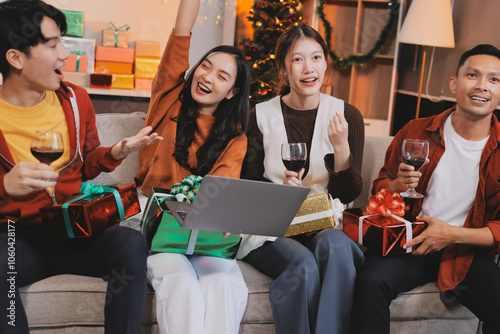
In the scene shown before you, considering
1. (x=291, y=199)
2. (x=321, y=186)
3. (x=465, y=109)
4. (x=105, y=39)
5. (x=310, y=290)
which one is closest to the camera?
(x=291, y=199)

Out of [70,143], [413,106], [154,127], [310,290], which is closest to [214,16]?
[413,106]

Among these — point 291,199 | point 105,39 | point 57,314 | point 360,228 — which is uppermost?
point 105,39

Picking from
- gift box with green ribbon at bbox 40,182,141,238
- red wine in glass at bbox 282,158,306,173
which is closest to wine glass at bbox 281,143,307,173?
red wine in glass at bbox 282,158,306,173

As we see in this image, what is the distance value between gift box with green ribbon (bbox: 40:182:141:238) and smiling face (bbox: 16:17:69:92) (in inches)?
14.0

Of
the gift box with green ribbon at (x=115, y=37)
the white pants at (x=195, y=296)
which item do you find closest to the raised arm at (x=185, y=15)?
the white pants at (x=195, y=296)

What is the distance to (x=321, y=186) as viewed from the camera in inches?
83.7

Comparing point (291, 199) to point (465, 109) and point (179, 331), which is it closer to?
point (179, 331)

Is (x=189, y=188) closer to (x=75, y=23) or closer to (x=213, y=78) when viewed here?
(x=213, y=78)

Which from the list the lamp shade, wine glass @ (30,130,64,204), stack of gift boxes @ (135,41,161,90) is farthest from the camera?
stack of gift boxes @ (135,41,161,90)

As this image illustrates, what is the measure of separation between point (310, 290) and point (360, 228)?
29 cm

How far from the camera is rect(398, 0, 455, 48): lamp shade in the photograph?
3957mm

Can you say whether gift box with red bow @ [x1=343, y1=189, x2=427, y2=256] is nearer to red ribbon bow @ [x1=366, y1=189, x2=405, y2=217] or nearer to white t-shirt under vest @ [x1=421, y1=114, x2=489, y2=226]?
red ribbon bow @ [x1=366, y1=189, x2=405, y2=217]

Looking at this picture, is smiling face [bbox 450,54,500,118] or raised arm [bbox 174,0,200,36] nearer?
smiling face [bbox 450,54,500,118]

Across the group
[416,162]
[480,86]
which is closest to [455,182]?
[416,162]
